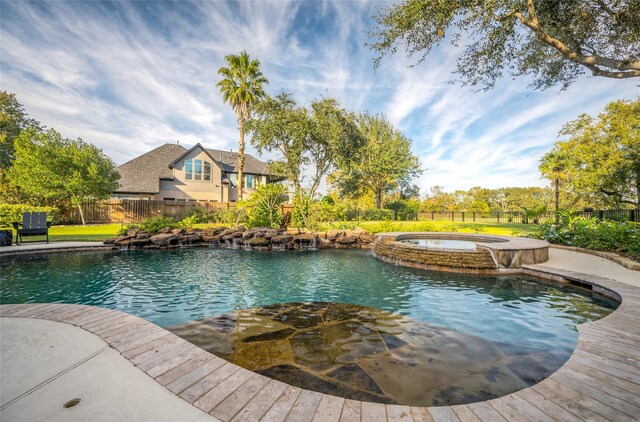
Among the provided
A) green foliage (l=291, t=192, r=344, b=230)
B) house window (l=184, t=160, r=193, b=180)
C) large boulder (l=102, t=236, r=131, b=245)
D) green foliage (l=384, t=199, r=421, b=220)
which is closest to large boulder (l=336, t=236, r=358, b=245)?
green foliage (l=291, t=192, r=344, b=230)

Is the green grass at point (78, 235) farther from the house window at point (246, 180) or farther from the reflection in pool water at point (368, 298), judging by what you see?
the house window at point (246, 180)

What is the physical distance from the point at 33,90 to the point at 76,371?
1701 cm

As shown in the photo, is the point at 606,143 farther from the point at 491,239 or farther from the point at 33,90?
the point at 33,90

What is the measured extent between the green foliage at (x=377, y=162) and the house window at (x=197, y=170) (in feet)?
44.9

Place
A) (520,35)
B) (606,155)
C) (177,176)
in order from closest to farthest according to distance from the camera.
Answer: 1. (520,35)
2. (606,155)
3. (177,176)

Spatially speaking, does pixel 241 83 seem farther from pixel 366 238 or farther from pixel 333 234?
pixel 366 238

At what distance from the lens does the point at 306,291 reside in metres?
6.49

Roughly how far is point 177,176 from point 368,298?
26460 millimetres

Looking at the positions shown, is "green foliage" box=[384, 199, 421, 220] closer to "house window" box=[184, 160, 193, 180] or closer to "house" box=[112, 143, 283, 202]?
"house" box=[112, 143, 283, 202]

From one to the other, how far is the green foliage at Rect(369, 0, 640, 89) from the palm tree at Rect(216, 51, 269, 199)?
17.2 meters

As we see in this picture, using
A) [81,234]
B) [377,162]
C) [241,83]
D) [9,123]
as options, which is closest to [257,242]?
[81,234]

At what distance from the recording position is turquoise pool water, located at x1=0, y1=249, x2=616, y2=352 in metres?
4.62

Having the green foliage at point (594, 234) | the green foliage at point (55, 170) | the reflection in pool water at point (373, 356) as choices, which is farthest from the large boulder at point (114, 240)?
the green foliage at point (594, 234)

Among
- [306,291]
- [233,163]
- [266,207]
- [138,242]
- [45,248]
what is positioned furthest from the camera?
[233,163]
